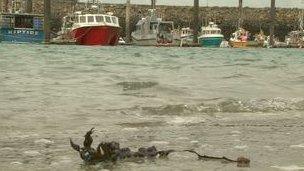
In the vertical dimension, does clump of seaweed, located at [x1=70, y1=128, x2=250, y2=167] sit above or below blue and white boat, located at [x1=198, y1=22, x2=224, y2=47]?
above

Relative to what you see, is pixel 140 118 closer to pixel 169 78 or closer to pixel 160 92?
pixel 160 92

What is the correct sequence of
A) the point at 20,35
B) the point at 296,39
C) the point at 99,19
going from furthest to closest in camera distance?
the point at 296,39 < the point at 20,35 < the point at 99,19

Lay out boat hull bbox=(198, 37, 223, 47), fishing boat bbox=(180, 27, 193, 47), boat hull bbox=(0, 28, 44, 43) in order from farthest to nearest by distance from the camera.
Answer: fishing boat bbox=(180, 27, 193, 47)
boat hull bbox=(198, 37, 223, 47)
boat hull bbox=(0, 28, 44, 43)

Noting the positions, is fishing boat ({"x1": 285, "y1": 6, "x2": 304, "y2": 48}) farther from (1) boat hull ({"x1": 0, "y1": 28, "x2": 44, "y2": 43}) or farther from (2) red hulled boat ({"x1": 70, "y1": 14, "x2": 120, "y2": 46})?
(1) boat hull ({"x1": 0, "y1": 28, "x2": 44, "y2": 43})

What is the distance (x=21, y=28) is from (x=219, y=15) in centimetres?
3553

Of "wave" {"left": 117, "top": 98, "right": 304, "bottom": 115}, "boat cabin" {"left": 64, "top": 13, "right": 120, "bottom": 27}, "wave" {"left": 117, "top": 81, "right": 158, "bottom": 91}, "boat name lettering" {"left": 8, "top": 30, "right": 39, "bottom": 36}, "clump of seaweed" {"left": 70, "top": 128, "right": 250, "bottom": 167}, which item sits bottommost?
"wave" {"left": 117, "top": 81, "right": 158, "bottom": 91}

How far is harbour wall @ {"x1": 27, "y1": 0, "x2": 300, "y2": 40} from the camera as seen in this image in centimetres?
7294

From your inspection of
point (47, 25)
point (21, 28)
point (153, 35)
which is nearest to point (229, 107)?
point (47, 25)

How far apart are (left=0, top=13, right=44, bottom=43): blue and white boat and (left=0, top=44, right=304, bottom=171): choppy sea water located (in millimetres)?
31412

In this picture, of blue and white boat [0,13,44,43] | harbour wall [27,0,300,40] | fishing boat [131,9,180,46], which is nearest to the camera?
blue and white boat [0,13,44,43]

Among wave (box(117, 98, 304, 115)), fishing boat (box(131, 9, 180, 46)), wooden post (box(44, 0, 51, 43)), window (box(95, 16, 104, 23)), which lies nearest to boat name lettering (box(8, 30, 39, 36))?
wooden post (box(44, 0, 51, 43))

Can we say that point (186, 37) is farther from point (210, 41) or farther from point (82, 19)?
point (82, 19)

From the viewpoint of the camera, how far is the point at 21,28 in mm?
45875

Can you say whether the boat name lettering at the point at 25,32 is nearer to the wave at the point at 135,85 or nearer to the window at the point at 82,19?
the window at the point at 82,19
